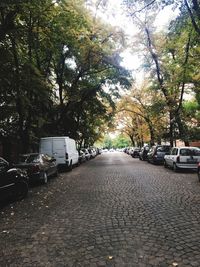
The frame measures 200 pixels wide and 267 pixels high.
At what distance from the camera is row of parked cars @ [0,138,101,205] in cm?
1055

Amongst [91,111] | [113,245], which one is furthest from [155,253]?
[91,111]

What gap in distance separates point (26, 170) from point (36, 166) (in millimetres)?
458

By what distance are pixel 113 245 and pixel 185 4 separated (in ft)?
42.4

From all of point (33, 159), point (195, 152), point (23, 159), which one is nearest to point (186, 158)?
point (195, 152)

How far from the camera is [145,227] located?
7.05 meters

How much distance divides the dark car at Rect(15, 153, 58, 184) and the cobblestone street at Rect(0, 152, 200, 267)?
2921 millimetres

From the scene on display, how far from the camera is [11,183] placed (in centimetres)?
1078

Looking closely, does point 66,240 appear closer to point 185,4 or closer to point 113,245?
point 113,245

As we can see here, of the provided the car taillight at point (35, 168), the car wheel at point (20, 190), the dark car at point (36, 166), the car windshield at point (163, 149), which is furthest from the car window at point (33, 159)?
the car windshield at point (163, 149)

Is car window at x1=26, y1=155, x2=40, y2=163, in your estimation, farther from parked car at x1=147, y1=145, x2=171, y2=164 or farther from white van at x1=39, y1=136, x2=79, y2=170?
parked car at x1=147, y1=145, x2=171, y2=164

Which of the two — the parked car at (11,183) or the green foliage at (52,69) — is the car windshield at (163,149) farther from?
the parked car at (11,183)

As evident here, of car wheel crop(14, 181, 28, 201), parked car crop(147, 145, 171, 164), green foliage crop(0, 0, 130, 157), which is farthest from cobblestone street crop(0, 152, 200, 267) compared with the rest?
parked car crop(147, 145, 171, 164)

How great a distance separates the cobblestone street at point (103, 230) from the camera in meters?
5.26

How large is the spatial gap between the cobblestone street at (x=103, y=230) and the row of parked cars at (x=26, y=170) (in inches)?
17.6
